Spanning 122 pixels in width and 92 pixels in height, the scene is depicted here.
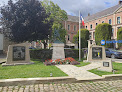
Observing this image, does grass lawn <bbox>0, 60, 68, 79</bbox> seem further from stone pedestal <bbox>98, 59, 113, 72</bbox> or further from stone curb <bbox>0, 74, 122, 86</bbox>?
stone pedestal <bbox>98, 59, 113, 72</bbox>

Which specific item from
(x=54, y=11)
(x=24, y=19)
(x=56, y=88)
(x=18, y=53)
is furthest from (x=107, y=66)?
(x=54, y=11)

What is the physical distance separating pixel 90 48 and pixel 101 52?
139cm

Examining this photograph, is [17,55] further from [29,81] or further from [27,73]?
[29,81]

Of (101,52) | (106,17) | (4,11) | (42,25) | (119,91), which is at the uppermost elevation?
(106,17)

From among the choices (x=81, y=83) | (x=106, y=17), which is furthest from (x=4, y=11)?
(x=106, y=17)

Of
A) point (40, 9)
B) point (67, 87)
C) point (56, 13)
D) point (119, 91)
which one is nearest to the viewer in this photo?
point (119, 91)

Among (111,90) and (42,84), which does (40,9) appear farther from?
(111,90)

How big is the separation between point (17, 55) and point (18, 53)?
0.67 ft

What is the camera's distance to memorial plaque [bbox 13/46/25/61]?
32.1ft

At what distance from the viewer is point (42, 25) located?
1345 cm

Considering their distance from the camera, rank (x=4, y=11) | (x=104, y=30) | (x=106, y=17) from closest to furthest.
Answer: (x=4, y=11)
(x=104, y=30)
(x=106, y=17)

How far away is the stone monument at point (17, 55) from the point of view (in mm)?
9609

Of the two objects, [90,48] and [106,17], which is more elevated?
[106,17]

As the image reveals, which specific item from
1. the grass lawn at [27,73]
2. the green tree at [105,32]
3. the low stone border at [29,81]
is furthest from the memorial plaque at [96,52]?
the green tree at [105,32]
